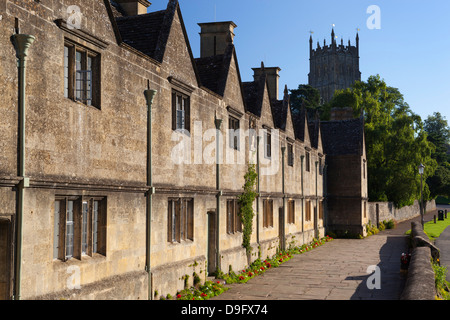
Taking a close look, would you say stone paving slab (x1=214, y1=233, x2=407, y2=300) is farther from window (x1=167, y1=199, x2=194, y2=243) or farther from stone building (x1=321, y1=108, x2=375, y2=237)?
stone building (x1=321, y1=108, x2=375, y2=237)

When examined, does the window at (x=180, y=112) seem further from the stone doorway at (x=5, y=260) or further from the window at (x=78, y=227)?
the stone doorway at (x=5, y=260)

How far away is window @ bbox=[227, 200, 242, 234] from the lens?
18141mm

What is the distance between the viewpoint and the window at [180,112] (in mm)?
14125

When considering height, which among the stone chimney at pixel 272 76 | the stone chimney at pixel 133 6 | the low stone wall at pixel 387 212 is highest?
the stone chimney at pixel 133 6

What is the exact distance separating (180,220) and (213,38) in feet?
33.5

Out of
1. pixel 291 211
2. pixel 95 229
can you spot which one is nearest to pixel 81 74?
pixel 95 229

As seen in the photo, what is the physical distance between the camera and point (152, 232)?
1248 centimetres

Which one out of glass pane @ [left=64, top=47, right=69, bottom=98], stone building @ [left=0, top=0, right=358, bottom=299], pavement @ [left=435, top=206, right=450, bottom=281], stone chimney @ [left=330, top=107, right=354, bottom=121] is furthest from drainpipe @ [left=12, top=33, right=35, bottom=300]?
stone chimney @ [left=330, top=107, right=354, bottom=121]

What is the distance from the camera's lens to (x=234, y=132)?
18906 millimetres

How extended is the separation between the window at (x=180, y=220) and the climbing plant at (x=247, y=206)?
169 inches

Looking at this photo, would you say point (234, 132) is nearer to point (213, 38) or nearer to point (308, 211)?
point (213, 38)

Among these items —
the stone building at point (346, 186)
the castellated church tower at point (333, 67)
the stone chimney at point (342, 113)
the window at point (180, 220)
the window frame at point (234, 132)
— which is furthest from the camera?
the castellated church tower at point (333, 67)

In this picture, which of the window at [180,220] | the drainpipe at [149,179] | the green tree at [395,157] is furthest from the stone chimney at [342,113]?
the drainpipe at [149,179]
